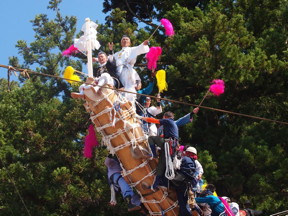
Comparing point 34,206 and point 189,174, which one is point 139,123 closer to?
point 189,174

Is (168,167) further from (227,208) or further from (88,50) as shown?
(88,50)

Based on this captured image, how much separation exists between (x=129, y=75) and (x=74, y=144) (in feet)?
19.2

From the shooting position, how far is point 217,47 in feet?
37.4

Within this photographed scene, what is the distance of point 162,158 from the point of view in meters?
6.91

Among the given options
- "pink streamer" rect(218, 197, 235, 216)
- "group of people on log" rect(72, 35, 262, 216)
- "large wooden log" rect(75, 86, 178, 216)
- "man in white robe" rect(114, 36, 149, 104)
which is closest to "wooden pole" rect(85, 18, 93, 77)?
"group of people on log" rect(72, 35, 262, 216)

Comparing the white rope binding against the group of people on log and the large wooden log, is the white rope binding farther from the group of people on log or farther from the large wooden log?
the large wooden log

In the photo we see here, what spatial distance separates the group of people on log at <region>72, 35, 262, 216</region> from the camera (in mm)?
6902

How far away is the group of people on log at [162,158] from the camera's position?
6.90 m

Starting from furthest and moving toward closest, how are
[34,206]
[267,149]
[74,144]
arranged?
[74,144], [34,206], [267,149]

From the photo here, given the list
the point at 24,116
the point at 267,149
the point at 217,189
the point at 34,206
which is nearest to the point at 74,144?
the point at 34,206

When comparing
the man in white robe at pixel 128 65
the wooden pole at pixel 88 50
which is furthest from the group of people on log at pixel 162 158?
the wooden pole at pixel 88 50

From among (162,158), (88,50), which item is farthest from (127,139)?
(88,50)

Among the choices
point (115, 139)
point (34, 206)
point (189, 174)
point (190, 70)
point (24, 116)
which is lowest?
point (189, 174)

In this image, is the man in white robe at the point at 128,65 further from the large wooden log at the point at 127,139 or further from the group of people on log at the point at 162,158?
the large wooden log at the point at 127,139
